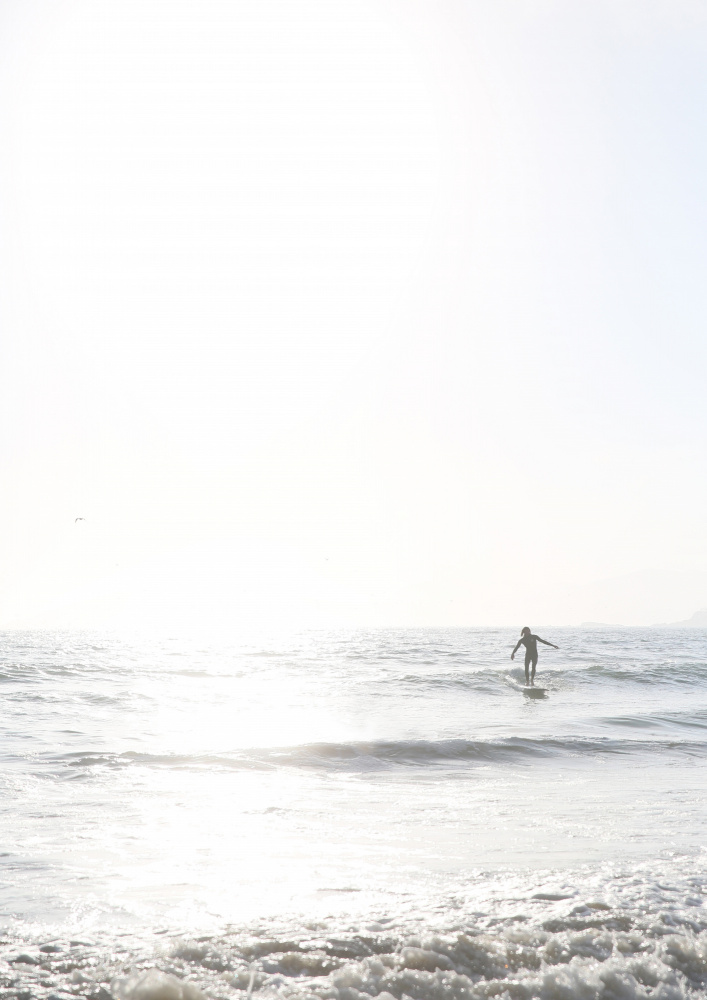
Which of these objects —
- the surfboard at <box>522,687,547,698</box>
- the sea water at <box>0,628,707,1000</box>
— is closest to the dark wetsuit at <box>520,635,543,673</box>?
the surfboard at <box>522,687,547,698</box>

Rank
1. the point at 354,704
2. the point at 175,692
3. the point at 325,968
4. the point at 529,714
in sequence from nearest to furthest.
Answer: the point at 325,968 < the point at 529,714 < the point at 354,704 < the point at 175,692

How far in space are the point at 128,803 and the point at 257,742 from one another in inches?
230

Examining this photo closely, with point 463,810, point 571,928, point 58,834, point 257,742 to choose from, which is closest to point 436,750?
point 257,742

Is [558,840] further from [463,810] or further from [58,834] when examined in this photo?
[58,834]

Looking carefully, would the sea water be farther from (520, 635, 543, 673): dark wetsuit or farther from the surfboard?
(520, 635, 543, 673): dark wetsuit

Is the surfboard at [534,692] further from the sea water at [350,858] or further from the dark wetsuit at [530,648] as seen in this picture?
the sea water at [350,858]

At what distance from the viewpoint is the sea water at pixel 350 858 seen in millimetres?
4309

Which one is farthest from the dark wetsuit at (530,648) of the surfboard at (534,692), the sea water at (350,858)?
the sea water at (350,858)

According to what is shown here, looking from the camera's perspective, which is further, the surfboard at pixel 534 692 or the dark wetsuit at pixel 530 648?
the dark wetsuit at pixel 530 648

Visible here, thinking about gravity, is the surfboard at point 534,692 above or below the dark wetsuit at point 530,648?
below

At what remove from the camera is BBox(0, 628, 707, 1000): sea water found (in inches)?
170

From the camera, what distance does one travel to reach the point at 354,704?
74.5ft

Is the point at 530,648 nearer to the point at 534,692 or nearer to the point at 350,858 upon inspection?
the point at 534,692

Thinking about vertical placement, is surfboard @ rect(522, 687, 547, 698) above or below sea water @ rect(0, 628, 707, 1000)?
below
